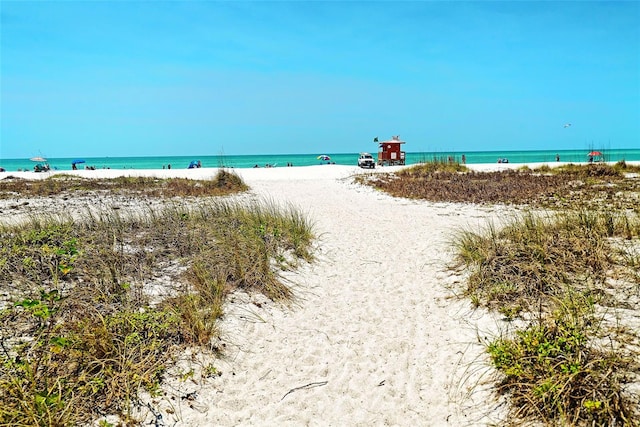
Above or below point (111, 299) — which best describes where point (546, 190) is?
above

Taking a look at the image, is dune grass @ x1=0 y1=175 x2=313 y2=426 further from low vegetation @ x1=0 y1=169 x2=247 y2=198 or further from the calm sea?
the calm sea

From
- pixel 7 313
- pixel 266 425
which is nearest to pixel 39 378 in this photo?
pixel 7 313

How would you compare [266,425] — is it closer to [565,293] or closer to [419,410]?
[419,410]

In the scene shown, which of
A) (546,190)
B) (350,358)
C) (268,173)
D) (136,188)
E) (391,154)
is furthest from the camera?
(391,154)

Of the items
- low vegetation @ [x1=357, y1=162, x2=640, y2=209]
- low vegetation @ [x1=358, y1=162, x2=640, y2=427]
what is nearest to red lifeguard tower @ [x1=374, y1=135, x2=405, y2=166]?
low vegetation @ [x1=357, y1=162, x2=640, y2=209]

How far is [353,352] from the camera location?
4328 millimetres

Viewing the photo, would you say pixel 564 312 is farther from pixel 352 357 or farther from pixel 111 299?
pixel 111 299

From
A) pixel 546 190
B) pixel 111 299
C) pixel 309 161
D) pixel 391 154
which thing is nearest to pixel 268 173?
pixel 391 154

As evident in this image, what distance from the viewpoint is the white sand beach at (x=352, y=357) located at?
3.36 m

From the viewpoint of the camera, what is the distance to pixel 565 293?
4449mm

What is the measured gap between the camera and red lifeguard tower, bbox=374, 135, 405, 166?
1559 inches

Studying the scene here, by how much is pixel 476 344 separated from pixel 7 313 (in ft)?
15.2

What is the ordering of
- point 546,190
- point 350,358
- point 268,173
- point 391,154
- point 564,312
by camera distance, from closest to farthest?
point 564,312
point 350,358
point 546,190
point 268,173
point 391,154

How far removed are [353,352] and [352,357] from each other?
0.10m
